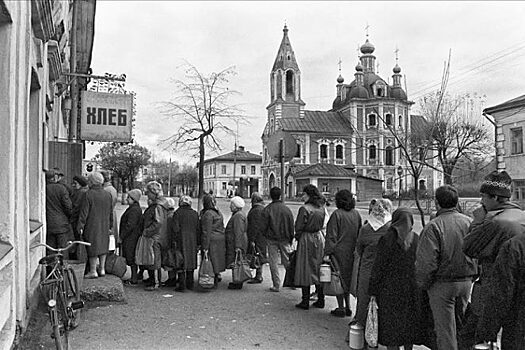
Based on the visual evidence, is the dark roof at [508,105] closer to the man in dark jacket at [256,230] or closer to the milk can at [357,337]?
the man in dark jacket at [256,230]

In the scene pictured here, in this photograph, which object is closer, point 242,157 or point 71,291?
point 71,291

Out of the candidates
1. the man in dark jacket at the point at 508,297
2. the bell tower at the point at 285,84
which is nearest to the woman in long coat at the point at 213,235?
the man in dark jacket at the point at 508,297

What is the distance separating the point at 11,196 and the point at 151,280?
457 cm

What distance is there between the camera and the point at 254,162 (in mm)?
102812

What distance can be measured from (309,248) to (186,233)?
2250mm

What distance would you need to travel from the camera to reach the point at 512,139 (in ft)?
89.8

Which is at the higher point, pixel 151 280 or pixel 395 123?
pixel 395 123

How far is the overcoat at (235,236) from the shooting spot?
9.47 meters

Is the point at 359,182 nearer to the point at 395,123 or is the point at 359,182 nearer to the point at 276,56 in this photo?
the point at 395,123

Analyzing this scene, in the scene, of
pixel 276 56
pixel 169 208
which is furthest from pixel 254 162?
pixel 169 208

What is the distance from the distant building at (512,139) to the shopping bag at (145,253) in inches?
851

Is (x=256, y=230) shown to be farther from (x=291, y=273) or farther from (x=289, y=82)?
(x=289, y=82)

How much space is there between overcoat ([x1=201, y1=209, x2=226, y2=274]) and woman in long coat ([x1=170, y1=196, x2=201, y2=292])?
154 millimetres

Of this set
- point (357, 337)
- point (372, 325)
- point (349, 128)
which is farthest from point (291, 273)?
point (349, 128)
